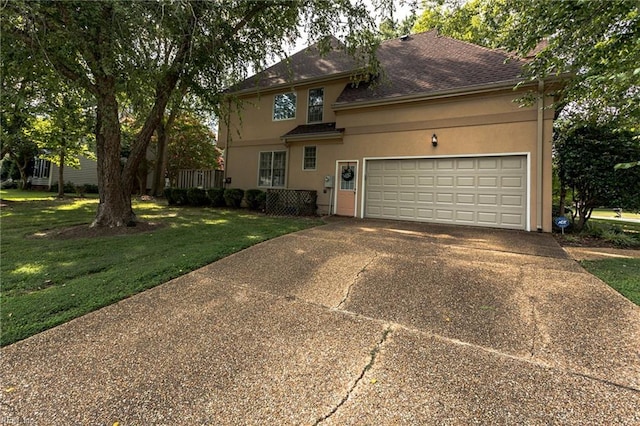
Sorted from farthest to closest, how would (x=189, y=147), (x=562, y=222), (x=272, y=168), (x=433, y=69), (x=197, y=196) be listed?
(x=189, y=147), (x=197, y=196), (x=272, y=168), (x=433, y=69), (x=562, y=222)

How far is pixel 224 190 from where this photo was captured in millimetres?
12211

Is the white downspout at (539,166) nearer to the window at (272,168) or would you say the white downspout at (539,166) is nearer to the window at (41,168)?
the window at (272,168)

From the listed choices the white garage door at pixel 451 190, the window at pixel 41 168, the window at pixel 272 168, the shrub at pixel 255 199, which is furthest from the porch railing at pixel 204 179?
the window at pixel 41 168

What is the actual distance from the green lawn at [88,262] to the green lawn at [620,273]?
545cm

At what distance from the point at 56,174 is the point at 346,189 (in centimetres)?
2584

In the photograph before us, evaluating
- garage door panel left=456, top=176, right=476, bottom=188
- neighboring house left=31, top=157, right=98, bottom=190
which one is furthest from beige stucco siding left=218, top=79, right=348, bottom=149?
neighboring house left=31, top=157, right=98, bottom=190

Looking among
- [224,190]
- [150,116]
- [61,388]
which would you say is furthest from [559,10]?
[224,190]

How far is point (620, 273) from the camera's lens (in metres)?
4.00

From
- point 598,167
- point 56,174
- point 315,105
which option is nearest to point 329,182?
point 315,105

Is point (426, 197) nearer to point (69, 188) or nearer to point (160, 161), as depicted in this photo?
point (160, 161)

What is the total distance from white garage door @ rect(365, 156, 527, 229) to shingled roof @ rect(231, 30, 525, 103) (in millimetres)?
2211

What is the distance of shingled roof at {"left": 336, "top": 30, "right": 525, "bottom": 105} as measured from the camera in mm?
8508

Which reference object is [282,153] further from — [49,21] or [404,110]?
[49,21]

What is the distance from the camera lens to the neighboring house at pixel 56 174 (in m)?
23.3
